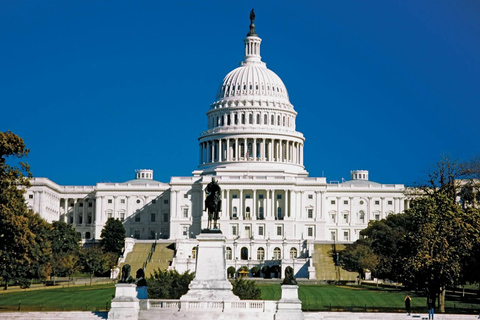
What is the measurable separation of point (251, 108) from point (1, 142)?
11680 centimetres

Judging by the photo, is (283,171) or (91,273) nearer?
(91,273)

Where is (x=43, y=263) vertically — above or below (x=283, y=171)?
below

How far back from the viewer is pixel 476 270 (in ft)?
290

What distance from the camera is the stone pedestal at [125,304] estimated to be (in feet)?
216

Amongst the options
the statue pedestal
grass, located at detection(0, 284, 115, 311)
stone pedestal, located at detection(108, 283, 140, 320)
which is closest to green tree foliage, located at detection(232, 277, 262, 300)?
the statue pedestal

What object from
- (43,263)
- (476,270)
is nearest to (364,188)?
(43,263)

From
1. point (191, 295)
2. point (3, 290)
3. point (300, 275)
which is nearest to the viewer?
point (191, 295)

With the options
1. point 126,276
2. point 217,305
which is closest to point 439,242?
point 217,305

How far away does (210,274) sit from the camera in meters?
69.1

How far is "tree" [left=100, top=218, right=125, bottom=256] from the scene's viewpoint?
527 feet

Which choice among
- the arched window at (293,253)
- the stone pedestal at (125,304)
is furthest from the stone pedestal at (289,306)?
the arched window at (293,253)

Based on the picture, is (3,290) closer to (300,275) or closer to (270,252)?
(300,275)

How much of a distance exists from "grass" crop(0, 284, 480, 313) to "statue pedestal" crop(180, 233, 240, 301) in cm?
1167

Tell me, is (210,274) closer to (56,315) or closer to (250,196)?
(56,315)
